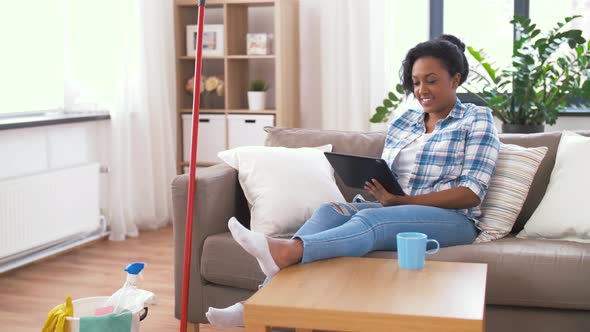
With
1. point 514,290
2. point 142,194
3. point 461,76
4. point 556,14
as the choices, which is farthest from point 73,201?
point 556,14

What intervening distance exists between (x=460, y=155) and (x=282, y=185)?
0.64 metres

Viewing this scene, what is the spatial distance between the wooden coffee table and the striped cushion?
646 mm

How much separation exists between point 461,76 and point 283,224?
83 cm

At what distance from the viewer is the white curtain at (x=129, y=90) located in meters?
4.50

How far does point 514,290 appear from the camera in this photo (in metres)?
2.44

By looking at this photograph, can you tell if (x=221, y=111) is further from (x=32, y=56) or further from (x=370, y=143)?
(x=370, y=143)

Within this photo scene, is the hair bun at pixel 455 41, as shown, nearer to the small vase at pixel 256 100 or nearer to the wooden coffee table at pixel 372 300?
the wooden coffee table at pixel 372 300

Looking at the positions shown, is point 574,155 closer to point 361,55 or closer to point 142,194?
point 361,55

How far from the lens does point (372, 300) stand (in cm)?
182

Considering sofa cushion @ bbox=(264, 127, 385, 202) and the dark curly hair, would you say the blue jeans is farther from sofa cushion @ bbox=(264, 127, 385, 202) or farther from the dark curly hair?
the dark curly hair

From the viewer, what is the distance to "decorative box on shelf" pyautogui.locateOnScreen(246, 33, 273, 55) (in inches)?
201

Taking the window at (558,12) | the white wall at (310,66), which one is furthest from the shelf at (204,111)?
the window at (558,12)

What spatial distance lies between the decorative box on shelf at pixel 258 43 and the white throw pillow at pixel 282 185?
7.25 feet

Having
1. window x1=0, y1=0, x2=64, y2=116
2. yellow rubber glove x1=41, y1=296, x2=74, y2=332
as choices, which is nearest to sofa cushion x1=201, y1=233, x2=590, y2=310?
yellow rubber glove x1=41, y1=296, x2=74, y2=332
